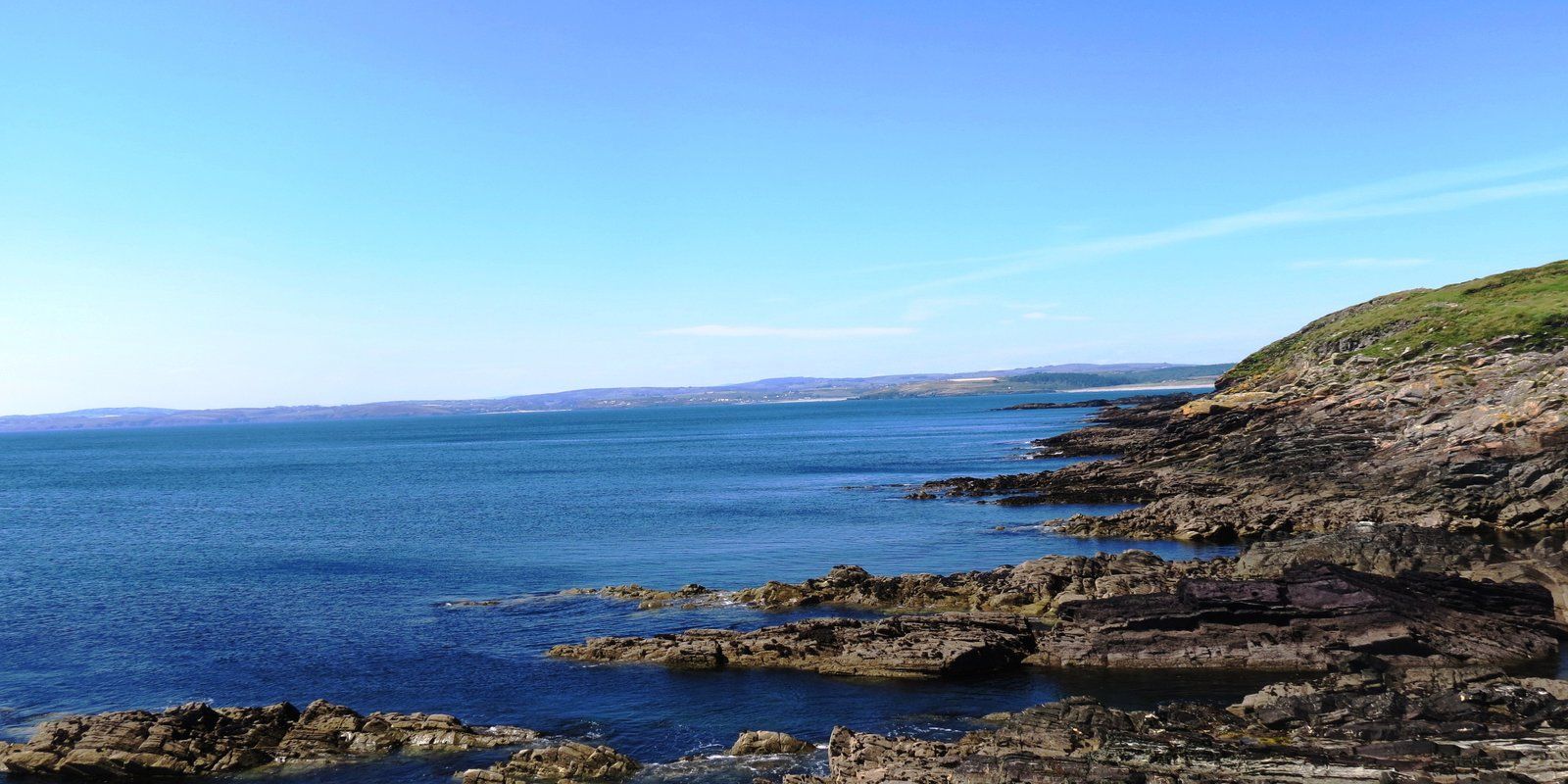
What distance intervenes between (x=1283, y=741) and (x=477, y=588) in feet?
116

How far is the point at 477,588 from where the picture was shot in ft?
152

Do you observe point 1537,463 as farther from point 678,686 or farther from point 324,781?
point 324,781

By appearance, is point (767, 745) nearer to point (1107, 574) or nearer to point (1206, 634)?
point (1206, 634)

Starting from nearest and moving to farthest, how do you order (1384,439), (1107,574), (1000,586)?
(1107,574), (1000,586), (1384,439)

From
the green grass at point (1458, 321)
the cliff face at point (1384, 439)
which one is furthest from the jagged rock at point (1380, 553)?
the green grass at point (1458, 321)

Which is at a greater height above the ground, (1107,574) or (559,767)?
(1107,574)

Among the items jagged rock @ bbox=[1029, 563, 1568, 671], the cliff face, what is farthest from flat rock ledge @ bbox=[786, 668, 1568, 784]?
the cliff face

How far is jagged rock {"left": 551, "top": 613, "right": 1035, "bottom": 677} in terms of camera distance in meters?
29.1

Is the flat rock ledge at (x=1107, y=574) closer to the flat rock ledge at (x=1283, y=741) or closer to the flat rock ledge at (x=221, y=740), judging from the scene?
the flat rock ledge at (x=1283, y=741)

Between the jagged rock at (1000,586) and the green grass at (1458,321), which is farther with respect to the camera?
the green grass at (1458,321)

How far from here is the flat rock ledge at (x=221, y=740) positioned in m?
23.8

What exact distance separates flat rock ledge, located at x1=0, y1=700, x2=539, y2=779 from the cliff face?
38094 millimetres

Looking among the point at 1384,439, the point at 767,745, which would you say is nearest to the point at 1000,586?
the point at 767,745

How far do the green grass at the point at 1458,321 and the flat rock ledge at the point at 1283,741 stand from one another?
5428 centimetres
